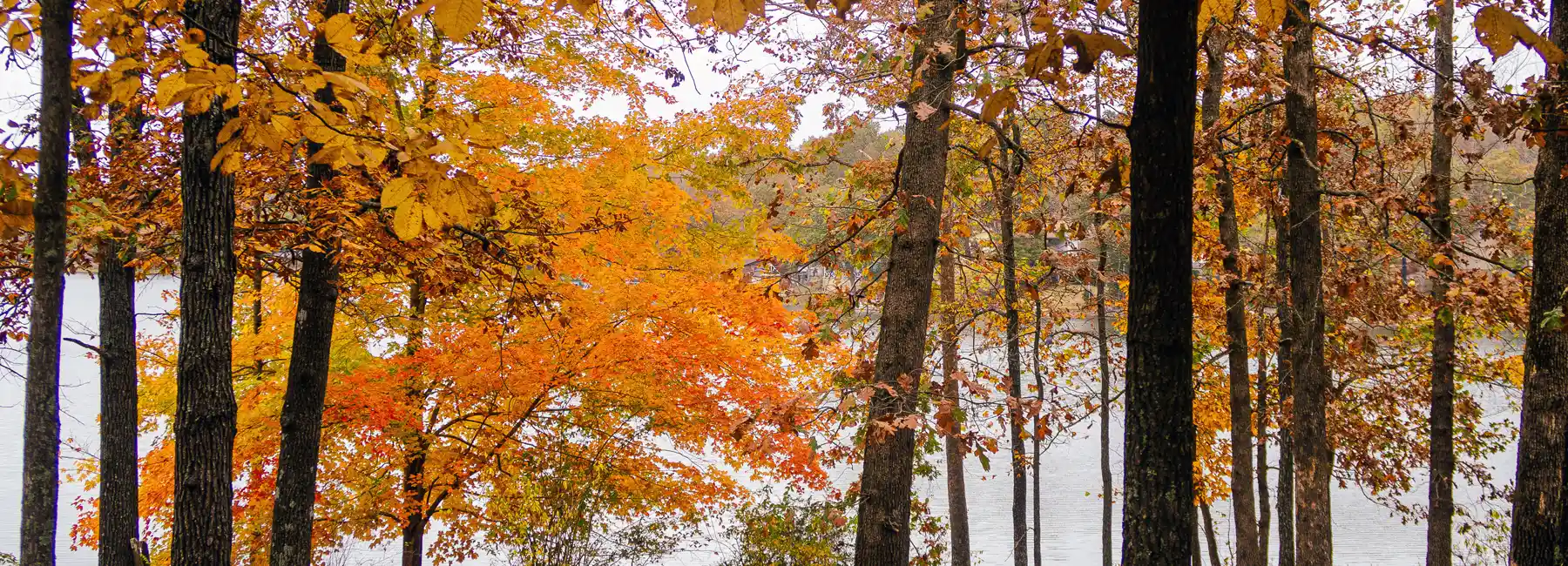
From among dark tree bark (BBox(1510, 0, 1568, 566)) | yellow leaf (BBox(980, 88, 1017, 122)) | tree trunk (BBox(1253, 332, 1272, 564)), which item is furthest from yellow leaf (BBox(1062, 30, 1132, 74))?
tree trunk (BBox(1253, 332, 1272, 564))

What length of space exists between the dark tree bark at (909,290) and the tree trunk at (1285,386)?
304cm

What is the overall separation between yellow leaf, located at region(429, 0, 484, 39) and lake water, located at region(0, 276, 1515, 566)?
534 inches

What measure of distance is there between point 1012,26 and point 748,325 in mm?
5900

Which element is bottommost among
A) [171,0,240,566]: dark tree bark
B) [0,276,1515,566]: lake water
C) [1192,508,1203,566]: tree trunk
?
[0,276,1515,566]: lake water

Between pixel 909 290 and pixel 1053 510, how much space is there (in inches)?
710

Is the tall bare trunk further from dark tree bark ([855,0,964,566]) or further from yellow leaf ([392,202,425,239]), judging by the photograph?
yellow leaf ([392,202,425,239])

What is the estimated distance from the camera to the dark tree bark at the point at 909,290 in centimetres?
575

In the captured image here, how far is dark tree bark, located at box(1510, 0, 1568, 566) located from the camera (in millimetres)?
4969

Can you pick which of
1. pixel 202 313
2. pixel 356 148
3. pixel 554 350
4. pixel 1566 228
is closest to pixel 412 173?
pixel 356 148

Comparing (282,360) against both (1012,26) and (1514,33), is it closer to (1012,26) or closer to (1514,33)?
(1012,26)

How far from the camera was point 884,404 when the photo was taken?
5.34 meters

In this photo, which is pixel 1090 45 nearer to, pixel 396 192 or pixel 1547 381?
pixel 396 192

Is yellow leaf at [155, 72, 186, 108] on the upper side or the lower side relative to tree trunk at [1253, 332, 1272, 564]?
upper

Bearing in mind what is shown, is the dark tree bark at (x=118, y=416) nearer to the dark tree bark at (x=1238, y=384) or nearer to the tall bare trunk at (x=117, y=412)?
the tall bare trunk at (x=117, y=412)
